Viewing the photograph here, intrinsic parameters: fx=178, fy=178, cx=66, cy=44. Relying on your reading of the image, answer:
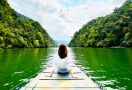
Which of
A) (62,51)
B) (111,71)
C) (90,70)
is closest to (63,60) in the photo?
(62,51)

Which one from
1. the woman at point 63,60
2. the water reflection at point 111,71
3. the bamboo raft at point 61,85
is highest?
the woman at point 63,60

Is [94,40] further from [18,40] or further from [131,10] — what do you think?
[18,40]

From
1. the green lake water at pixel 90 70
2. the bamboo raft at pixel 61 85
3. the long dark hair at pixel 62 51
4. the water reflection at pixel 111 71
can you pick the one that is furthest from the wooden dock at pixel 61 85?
the water reflection at pixel 111 71

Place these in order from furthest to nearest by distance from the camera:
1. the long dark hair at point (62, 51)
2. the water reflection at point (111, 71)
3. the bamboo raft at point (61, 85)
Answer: the water reflection at point (111, 71), the long dark hair at point (62, 51), the bamboo raft at point (61, 85)

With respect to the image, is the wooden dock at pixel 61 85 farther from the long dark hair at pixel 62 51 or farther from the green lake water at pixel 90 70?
the green lake water at pixel 90 70

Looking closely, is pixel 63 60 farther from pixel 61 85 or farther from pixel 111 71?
pixel 111 71

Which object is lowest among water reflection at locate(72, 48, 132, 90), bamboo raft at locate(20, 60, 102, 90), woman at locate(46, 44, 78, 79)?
water reflection at locate(72, 48, 132, 90)

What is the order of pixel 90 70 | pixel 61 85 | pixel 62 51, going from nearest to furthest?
pixel 61 85 → pixel 62 51 → pixel 90 70

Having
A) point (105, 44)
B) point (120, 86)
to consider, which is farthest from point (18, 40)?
point (120, 86)

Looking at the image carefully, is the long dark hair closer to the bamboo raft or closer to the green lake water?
the bamboo raft

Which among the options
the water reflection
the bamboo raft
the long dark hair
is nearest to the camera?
the bamboo raft

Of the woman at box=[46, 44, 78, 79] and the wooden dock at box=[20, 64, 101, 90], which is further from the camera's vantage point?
the woman at box=[46, 44, 78, 79]

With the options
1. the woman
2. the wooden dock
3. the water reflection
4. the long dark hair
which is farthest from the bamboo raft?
the water reflection

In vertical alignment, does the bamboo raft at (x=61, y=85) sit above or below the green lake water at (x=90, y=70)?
above
